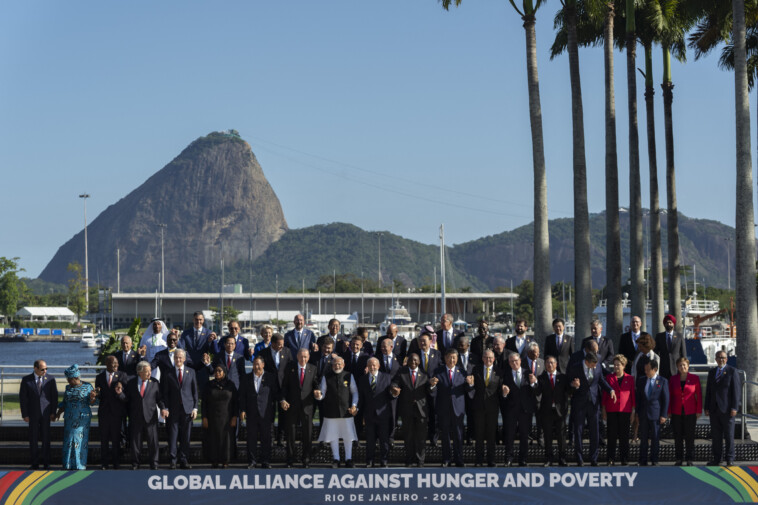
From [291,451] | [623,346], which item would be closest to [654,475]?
[623,346]

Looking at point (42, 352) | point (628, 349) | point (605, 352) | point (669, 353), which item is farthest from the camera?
point (42, 352)

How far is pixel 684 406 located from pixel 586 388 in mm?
1591

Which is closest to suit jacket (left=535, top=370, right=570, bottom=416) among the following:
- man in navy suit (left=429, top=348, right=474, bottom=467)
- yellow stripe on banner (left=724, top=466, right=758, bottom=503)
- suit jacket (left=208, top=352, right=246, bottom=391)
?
man in navy suit (left=429, top=348, right=474, bottom=467)

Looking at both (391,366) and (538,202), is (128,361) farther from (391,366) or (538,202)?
(538,202)

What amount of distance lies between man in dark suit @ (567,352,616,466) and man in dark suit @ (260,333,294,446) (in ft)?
14.9

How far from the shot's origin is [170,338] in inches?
577

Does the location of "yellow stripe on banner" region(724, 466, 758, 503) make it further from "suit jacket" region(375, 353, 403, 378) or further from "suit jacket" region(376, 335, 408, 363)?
"suit jacket" region(376, 335, 408, 363)

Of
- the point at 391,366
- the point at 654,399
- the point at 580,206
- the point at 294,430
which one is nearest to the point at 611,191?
the point at 580,206

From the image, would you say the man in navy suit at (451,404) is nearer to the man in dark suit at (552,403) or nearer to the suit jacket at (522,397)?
the suit jacket at (522,397)

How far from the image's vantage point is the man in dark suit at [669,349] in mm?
15594

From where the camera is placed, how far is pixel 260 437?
14.7 m

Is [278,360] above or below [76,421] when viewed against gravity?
above

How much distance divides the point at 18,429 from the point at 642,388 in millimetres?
10370

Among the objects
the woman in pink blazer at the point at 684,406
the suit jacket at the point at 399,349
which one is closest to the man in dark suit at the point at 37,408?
the suit jacket at the point at 399,349
